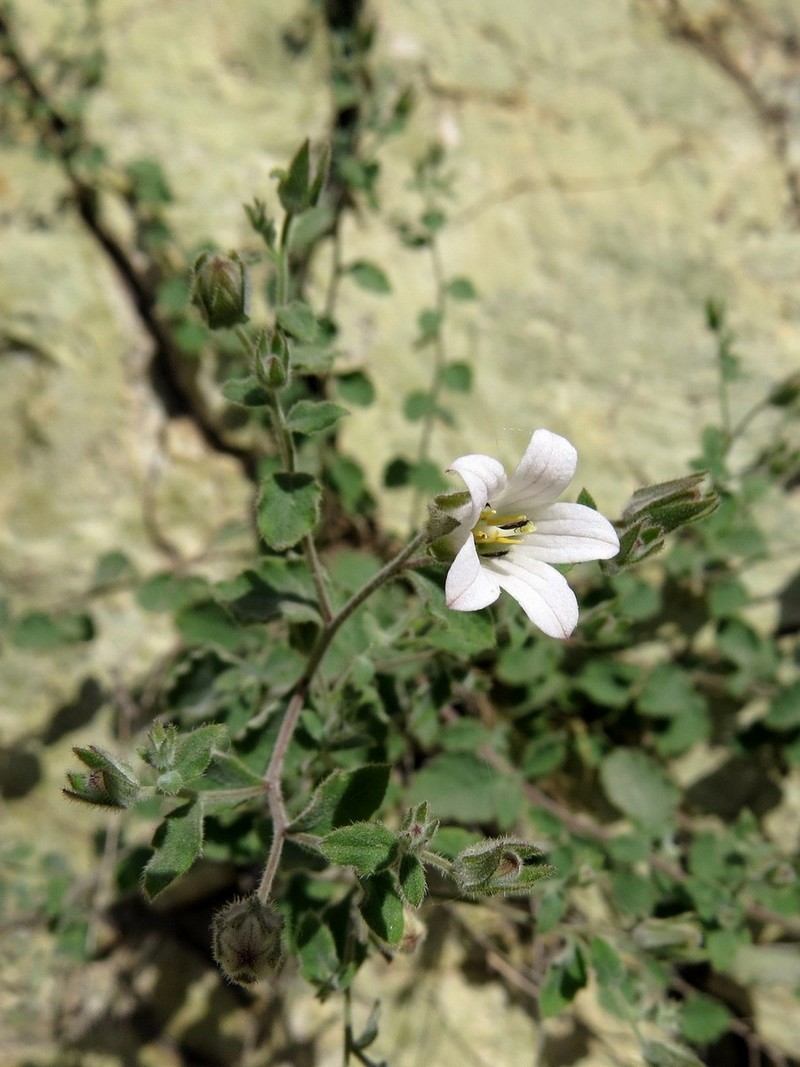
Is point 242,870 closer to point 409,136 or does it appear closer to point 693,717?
point 693,717

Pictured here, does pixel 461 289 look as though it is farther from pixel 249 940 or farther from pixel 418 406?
pixel 249 940

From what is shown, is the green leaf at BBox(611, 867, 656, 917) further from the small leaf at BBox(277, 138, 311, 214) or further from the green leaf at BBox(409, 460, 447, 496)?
the small leaf at BBox(277, 138, 311, 214)

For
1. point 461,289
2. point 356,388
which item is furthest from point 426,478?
point 461,289

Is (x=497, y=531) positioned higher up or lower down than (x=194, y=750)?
higher up

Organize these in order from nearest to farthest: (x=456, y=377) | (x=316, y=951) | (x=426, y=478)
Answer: (x=316, y=951) < (x=426, y=478) < (x=456, y=377)

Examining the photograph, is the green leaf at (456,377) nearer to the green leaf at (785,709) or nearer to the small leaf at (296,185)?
the small leaf at (296,185)

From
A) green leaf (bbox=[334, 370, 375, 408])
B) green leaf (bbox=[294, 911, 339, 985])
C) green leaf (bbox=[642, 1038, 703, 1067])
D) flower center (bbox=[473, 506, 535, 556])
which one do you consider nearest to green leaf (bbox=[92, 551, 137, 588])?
green leaf (bbox=[334, 370, 375, 408])
